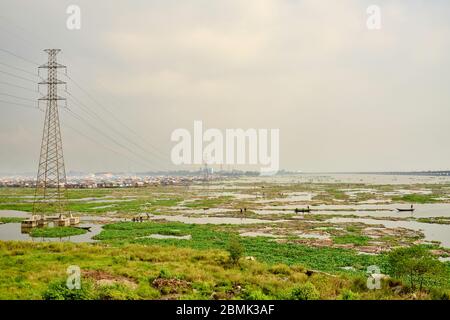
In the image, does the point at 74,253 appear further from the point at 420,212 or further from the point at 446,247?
the point at 420,212

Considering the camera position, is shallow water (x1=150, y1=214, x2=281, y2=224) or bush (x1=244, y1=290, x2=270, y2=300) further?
shallow water (x1=150, y1=214, x2=281, y2=224)

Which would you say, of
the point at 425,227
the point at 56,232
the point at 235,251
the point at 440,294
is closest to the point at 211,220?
the point at 56,232

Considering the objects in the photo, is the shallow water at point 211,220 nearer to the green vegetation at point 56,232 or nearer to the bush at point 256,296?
the green vegetation at point 56,232

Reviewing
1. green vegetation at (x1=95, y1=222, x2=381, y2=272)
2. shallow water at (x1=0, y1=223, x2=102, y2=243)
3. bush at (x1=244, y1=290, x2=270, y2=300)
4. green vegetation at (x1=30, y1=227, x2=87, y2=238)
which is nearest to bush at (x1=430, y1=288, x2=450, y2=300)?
bush at (x1=244, y1=290, x2=270, y2=300)

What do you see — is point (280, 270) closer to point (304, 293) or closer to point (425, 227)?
point (304, 293)

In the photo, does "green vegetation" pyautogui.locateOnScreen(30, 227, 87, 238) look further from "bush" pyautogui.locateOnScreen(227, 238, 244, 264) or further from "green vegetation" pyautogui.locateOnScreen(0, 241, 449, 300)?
"bush" pyautogui.locateOnScreen(227, 238, 244, 264)
